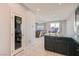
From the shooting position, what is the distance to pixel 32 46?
5656 mm

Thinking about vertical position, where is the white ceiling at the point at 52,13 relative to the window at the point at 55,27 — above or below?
above

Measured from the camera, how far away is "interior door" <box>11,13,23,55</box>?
191 inches

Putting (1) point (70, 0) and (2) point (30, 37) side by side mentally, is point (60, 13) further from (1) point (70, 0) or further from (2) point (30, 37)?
(1) point (70, 0)

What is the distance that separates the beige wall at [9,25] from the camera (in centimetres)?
414

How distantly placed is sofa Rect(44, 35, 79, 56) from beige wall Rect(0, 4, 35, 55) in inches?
45.3

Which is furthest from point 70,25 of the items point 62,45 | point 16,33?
point 16,33

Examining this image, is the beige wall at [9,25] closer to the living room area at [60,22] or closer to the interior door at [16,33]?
the interior door at [16,33]

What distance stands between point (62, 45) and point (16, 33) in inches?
79.6

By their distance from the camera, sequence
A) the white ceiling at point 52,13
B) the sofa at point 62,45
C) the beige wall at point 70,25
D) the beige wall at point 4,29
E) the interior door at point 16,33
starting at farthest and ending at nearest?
the interior door at point 16,33, the sofa at point 62,45, the white ceiling at point 52,13, the beige wall at point 70,25, the beige wall at point 4,29

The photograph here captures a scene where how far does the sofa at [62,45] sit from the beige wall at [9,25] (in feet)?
3.78

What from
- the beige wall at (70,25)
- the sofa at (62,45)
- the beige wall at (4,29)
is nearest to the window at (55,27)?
the beige wall at (70,25)

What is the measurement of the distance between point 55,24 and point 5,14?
1766 mm

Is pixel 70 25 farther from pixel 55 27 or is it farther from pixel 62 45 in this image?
pixel 62 45

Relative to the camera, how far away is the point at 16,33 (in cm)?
506
